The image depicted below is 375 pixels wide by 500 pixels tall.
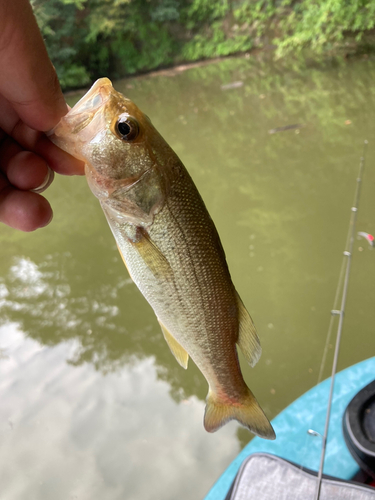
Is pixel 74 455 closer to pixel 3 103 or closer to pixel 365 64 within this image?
pixel 3 103

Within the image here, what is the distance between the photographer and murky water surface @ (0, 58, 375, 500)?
8.99ft

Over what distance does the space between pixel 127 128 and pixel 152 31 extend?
18.1 meters

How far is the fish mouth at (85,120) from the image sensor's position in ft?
3.34

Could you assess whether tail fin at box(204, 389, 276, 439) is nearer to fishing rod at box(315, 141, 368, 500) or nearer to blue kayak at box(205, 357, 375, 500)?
fishing rod at box(315, 141, 368, 500)

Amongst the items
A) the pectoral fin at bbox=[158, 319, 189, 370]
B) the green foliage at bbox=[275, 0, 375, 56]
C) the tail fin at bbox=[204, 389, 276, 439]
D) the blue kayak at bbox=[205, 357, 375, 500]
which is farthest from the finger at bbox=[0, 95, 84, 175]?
the green foliage at bbox=[275, 0, 375, 56]

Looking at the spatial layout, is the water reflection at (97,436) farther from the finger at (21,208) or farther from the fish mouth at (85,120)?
the fish mouth at (85,120)

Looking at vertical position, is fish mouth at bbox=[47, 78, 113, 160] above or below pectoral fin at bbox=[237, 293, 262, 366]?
above

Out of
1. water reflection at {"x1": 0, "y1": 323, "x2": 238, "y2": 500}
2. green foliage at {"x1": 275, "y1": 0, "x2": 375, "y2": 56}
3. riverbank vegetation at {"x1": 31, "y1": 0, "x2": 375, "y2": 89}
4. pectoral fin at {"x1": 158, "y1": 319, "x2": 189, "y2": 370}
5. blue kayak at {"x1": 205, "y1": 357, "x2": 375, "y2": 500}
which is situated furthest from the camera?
riverbank vegetation at {"x1": 31, "y1": 0, "x2": 375, "y2": 89}

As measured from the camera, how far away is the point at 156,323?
3.69 metres

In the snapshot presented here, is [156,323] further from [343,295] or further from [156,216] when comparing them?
[156,216]

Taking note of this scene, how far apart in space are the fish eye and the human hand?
10.1 inches

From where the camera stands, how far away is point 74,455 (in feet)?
9.26

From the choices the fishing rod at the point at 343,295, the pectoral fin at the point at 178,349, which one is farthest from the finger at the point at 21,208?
the fishing rod at the point at 343,295

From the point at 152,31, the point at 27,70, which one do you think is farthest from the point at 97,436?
the point at 152,31
